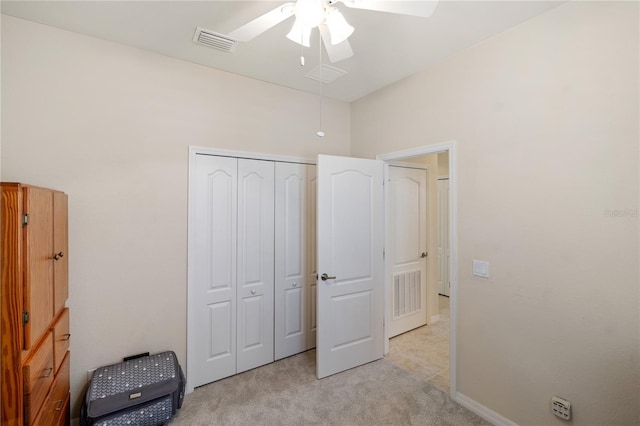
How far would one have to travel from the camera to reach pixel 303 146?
3047 millimetres

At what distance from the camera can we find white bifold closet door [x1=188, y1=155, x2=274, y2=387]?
247 centimetres

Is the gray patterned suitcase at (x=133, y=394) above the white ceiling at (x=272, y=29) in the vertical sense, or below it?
below

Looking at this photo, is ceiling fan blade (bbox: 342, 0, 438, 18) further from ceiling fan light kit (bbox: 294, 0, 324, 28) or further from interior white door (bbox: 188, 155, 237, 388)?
interior white door (bbox: 188, 155, 237, 388)

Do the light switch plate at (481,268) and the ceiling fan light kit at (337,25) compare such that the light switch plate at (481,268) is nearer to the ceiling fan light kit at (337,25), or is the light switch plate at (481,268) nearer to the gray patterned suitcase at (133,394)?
the ceiling fan light kit at (337,25)

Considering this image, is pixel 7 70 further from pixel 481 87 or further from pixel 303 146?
pixel 481 87

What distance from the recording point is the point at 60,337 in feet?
5.55

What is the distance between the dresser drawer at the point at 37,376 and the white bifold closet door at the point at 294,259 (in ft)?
5.51

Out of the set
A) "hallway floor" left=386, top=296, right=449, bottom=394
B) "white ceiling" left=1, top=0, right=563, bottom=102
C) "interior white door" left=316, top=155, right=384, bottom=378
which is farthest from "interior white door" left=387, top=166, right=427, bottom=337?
"white ceiling" left=1, top=0, right=563, bottom=102

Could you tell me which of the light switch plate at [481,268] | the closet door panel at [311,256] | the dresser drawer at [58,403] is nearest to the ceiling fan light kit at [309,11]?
the closet door panel at [311,256]

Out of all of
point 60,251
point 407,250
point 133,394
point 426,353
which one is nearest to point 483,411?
point 426,353

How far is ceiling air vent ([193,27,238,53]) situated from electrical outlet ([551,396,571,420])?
10.1 ft

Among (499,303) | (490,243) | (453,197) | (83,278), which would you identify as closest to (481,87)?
(453,197)

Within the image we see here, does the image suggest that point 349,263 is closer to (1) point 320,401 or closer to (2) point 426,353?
(1) point 320,401

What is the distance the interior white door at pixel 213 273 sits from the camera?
2.45m
